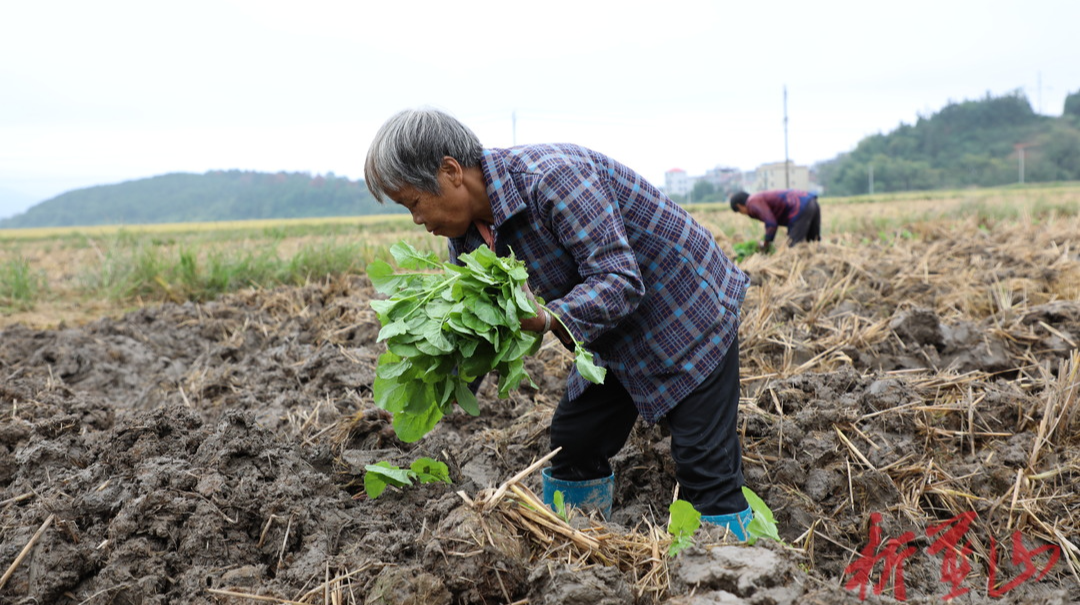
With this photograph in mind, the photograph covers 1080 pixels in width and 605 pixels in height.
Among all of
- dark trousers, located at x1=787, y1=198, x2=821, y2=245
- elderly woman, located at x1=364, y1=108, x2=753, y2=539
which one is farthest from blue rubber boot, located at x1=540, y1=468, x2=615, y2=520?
dark trousers, located at x1=787, y1=198, x2=821, y2=245

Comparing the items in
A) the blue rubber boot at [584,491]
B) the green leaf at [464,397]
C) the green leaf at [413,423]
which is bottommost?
the blue rubber boot at [584,491]

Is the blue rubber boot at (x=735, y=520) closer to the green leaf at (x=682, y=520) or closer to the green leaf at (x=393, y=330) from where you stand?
the green leaf at (x=682, y=520)

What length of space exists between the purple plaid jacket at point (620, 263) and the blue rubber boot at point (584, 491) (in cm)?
47

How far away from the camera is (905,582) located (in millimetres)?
2410

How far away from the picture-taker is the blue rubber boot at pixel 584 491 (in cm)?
276

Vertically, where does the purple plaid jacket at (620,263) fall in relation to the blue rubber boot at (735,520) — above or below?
above

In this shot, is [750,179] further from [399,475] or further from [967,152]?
[399,475]

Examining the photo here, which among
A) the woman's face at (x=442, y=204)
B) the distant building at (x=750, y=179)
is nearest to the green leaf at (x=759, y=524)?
the woman's face at (x=442, y=204)

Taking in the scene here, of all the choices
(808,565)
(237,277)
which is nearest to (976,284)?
(808,565)

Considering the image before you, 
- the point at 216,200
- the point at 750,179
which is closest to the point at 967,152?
the point at 750,179

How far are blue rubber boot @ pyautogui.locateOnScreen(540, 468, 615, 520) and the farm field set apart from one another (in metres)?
0.08

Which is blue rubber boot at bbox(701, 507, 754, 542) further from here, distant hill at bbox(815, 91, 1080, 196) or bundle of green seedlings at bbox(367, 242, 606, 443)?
distant hill at bbox(815, 91, 1080, 196)

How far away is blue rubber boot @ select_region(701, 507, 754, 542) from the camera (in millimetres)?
2379

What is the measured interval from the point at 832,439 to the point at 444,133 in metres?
1.96
